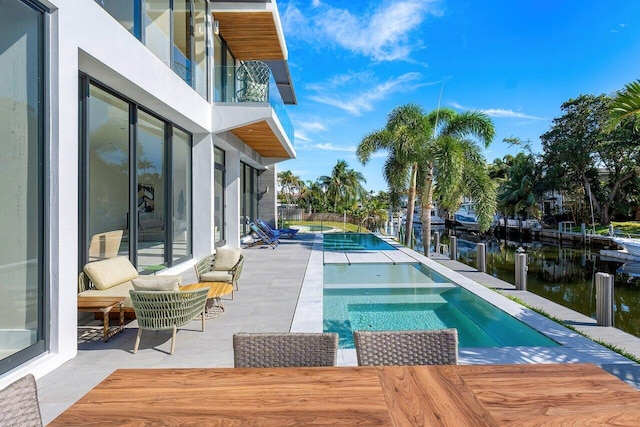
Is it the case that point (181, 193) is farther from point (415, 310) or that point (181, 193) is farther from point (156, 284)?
point (415, 310)

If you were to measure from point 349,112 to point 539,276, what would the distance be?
23883 millimetres

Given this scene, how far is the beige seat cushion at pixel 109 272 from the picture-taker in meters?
4.89

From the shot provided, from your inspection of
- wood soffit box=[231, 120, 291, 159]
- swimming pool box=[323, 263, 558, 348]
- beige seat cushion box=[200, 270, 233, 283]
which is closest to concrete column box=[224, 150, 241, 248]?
wood soffit box=[231, 120, 291, 159]

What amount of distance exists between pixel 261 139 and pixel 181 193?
4479 millimetres

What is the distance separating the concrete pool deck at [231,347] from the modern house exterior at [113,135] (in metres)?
0.40

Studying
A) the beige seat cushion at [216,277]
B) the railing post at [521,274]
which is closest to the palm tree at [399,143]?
the railing post at [521,274]

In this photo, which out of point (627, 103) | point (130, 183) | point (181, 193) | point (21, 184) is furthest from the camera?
point (181, 193)

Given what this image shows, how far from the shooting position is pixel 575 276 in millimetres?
14312

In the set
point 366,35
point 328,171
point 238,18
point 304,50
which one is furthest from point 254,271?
point 328,171

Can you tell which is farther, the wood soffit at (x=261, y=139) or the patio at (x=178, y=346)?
the wood soffit at (x=261, y=139)

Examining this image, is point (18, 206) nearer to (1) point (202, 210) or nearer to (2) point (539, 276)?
(1) point (202, 210)

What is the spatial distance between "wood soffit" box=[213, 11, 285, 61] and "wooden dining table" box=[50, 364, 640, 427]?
986 centimetres

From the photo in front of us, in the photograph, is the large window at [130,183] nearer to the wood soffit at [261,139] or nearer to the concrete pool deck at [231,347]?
the concrete pool deck at [231,347]

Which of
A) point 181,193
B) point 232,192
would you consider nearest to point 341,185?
point 232,192
